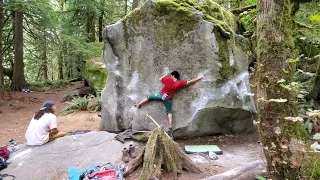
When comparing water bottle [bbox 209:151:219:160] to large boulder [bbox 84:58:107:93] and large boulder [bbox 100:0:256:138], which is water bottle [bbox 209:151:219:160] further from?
large boulder [bbox 84:58:107:93]

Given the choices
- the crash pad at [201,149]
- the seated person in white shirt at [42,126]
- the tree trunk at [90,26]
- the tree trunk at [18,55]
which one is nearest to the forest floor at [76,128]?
the crash pad at [201,149]

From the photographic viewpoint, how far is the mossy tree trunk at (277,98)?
333 centimetres

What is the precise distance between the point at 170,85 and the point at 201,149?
1.71 m

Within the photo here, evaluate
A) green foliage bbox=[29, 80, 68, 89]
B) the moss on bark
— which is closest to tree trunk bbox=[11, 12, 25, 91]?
green foliage bbox=[29, 80, 68, 89]

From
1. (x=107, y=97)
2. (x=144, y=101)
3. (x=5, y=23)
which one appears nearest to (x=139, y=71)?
(x=144, y=101)

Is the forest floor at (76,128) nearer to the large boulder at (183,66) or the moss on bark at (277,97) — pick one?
the large boulder at (183,66)

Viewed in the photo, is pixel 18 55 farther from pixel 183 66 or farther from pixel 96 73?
pixel 183 66

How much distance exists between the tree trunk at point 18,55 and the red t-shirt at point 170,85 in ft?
39.1

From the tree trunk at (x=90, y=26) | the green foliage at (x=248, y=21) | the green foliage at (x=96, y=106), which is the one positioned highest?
the tree trunk at (x=90, y=26)

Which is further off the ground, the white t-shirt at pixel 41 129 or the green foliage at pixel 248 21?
the green foliage at pixel 248 21

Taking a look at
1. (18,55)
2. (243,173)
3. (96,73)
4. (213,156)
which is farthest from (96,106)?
(243,173)

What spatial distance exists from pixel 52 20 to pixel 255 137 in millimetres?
11420

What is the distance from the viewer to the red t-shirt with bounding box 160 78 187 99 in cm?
688

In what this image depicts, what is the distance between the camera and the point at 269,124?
11.1 ft
